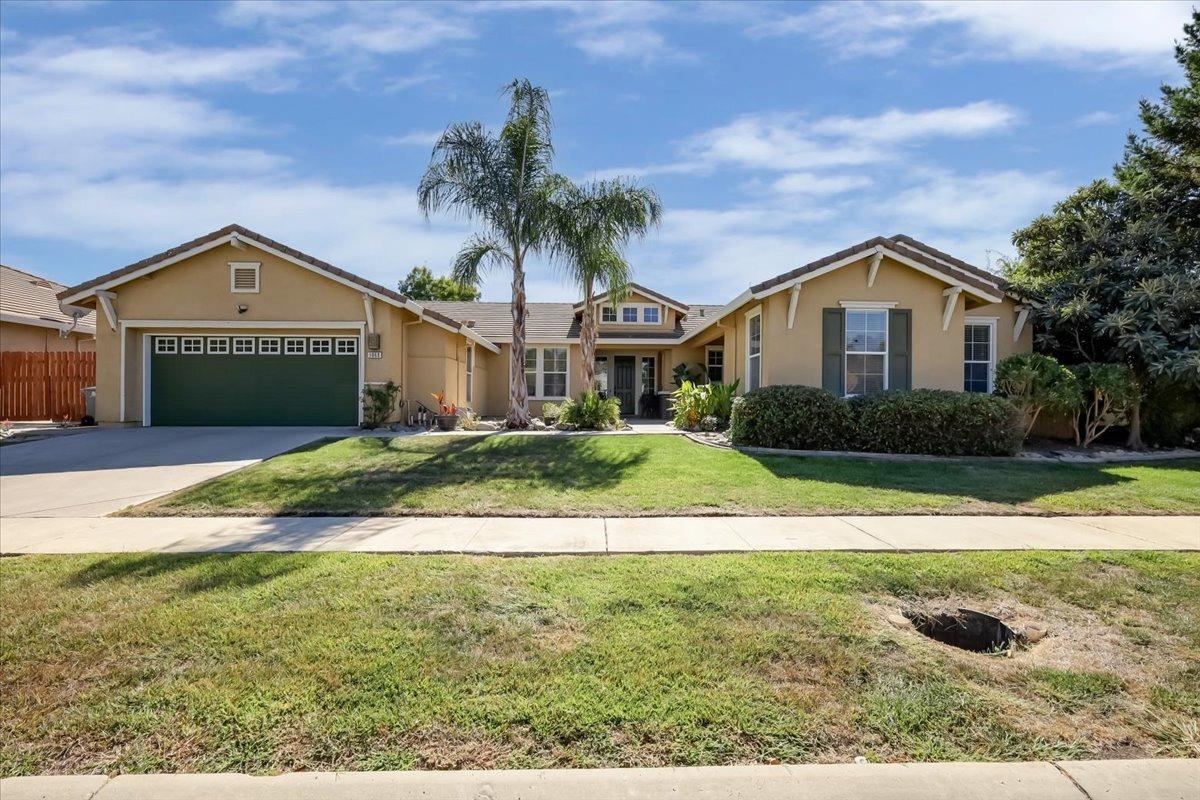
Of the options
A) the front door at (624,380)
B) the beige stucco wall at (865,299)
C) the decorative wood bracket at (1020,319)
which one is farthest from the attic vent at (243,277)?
the decorative wood bracket at (1020,319)

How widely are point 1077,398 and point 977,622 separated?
422 inches

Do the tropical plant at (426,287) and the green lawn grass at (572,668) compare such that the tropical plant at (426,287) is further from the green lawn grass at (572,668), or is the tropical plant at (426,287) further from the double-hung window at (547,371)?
the green lawn grass at (572,668)

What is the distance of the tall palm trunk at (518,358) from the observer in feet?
53.6

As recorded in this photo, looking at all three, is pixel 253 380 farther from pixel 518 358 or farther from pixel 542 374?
pixel 542 374

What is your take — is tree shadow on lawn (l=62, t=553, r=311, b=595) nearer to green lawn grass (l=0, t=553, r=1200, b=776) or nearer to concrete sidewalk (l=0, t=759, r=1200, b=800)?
green lawn grass (l=0, t=553, r=1200, b=776)

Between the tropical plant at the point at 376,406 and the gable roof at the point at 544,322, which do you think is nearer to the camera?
the tropical plant at the point at 376,406

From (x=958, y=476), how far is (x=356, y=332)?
1364 cm

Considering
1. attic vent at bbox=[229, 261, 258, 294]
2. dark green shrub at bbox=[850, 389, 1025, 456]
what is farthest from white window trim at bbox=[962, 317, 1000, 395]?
attic vent at bbox=[229, 261, 258, 294]

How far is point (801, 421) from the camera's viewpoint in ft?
38.9

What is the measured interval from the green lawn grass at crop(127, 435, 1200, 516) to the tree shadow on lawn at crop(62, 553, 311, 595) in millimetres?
1946

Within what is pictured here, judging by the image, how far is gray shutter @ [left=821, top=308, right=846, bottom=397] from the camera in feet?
45.2

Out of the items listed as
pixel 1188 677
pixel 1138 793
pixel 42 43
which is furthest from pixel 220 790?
pixel 42 43

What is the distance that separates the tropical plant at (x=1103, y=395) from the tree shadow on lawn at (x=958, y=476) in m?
1.84

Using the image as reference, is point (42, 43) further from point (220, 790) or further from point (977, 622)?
point (977, 622)
